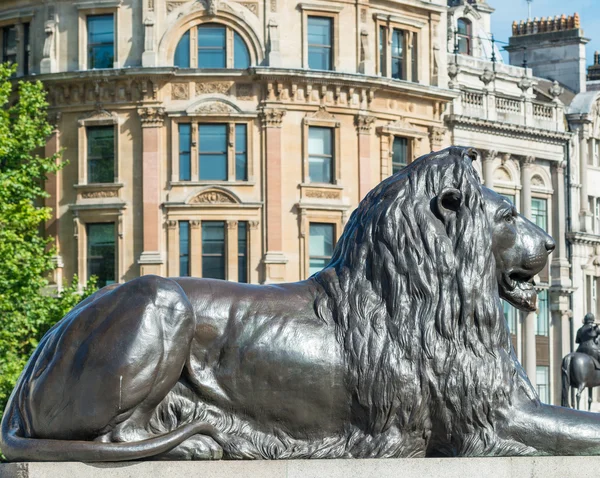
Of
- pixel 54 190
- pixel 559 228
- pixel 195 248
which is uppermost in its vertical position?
pixel 54 190

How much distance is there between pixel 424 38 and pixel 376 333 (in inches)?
1621

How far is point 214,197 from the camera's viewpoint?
4403 centimetres

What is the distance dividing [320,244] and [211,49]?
603 cm

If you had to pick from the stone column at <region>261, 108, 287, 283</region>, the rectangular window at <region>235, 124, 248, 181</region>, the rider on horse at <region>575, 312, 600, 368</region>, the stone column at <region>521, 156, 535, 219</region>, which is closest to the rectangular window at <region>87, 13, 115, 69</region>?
the rectangular window at <region>235, 124, 248, 181</region>

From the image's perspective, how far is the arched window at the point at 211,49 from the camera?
43750 mm

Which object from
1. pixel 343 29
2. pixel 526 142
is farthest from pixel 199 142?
pixel 526 142

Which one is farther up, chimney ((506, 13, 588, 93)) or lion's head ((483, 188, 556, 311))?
chimney ((506, 13, 588, 93))

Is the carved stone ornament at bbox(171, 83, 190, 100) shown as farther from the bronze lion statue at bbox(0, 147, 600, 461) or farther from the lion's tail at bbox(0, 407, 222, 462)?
the lion's tail at bbox(0, 407, 222, 462)

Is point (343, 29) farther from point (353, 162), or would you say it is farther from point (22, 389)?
point (22, 389)

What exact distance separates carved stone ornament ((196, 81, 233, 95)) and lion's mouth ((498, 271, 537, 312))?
1457 inches

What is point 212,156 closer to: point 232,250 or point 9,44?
point 232,250

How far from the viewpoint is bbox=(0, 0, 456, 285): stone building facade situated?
1722 inches

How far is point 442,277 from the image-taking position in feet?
23.0

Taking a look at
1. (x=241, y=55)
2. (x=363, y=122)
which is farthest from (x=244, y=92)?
(x=363, y=122)
